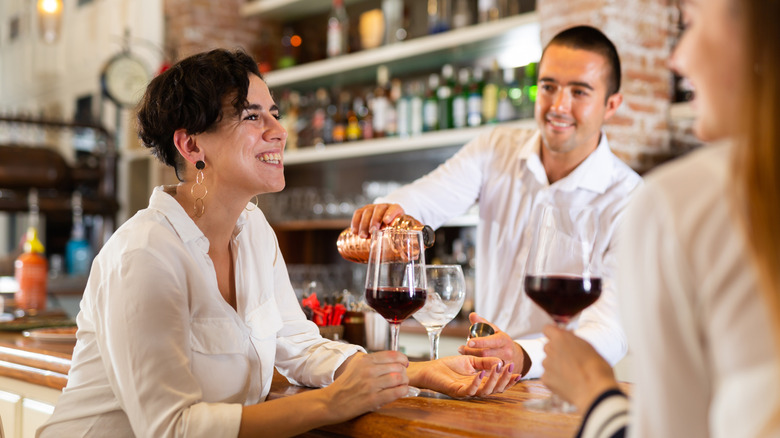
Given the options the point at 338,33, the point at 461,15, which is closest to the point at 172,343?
the point at 461,15

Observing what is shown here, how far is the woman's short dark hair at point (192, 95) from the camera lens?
149cm

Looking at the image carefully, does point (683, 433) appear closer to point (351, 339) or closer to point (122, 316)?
point (122, 316)

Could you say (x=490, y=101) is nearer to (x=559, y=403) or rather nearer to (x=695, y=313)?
(x=559, y=403)

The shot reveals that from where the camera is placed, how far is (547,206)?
110 cm

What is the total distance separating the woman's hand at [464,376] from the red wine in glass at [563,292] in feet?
1.11

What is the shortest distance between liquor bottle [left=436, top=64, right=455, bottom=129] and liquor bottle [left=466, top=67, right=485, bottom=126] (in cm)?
12

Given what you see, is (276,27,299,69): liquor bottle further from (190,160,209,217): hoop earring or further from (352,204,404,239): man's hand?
(190,160,209,217): hoop earring

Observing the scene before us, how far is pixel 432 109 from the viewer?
3.94m

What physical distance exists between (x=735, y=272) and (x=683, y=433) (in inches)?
6.1

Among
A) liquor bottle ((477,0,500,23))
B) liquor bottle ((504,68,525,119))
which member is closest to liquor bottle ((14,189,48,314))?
liquor bottle ((504,68,525,119))

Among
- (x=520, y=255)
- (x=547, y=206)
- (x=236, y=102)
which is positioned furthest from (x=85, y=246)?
(x=547, y=206)

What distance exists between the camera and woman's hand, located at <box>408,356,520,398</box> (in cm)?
137

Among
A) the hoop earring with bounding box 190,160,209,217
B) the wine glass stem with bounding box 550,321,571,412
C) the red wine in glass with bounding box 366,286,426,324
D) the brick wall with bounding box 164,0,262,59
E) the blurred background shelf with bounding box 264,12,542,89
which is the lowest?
the wine glass stem with bounding box 550,321,571,412

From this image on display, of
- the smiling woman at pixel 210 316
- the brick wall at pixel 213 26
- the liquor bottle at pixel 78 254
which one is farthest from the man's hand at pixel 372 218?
the liquor bottle at pixel 78 254
